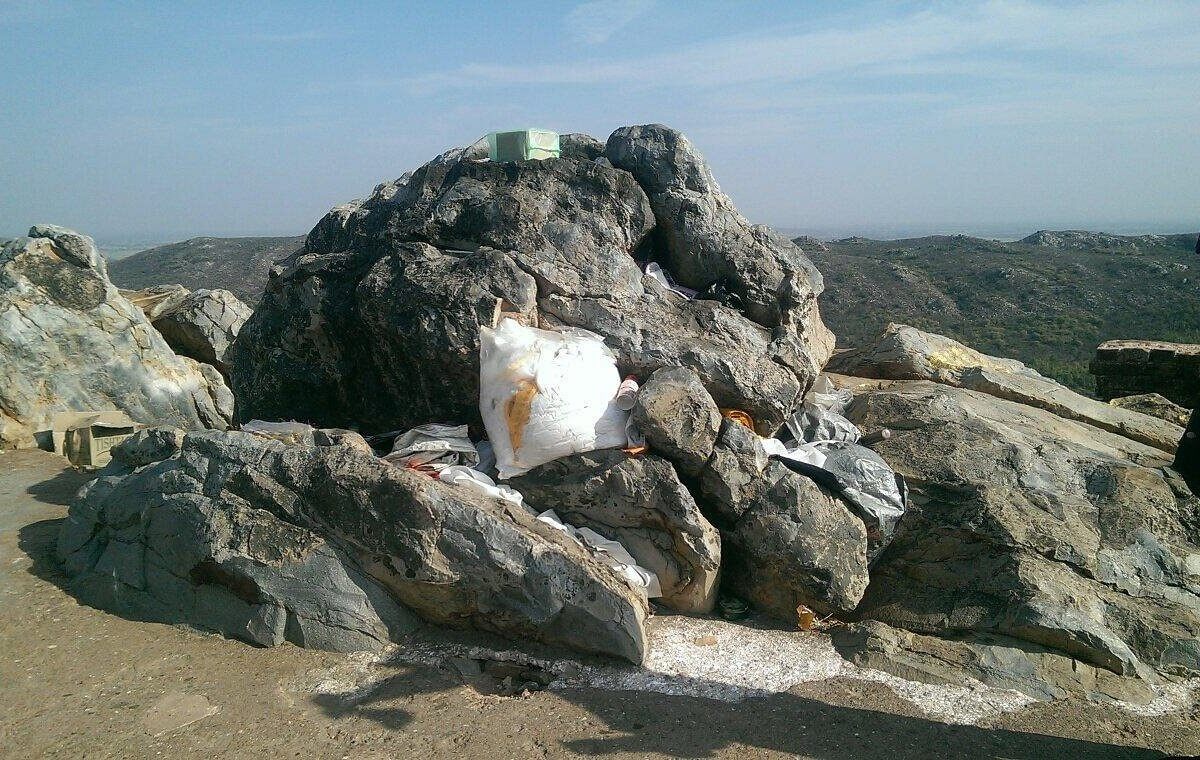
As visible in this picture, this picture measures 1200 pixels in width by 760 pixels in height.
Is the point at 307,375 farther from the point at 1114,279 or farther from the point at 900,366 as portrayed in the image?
the point at 1114,279

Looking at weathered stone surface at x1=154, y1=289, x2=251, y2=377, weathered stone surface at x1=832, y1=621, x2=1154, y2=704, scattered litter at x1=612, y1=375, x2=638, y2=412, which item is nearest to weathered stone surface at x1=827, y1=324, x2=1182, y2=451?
weathered stone surface at x1=832, y1=621, x2=1154, y2=704

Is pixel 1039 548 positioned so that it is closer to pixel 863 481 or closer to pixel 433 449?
pixel 863 481

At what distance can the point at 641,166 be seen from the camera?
585 cm

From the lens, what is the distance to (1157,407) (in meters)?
7.96

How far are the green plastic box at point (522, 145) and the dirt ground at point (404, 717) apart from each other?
11.9 ft

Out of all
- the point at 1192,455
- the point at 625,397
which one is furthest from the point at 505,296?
the point at 1192,455

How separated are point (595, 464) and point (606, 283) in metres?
1.37

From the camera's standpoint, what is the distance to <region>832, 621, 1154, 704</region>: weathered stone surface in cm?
380

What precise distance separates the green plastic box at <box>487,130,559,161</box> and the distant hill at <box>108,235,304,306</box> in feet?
57.1


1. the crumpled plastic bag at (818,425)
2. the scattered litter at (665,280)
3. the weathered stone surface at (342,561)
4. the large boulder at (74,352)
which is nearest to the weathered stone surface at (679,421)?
the weathered stone surface at (342,561)

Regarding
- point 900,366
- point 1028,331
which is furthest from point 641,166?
point 1028,331

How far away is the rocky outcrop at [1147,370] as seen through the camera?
29.6ft

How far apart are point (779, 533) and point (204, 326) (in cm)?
862

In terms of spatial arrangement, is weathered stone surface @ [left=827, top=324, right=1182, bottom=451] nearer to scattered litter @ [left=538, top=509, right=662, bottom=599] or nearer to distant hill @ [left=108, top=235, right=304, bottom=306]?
scattered litter @ [left=538, top=509, right=662, bottom=599]
